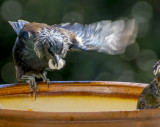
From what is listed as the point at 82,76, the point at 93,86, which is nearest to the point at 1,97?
the point at 93,86

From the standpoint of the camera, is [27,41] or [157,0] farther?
[157,0]

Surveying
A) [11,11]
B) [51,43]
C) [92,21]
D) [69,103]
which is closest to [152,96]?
[69,103]

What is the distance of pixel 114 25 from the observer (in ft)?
9.70

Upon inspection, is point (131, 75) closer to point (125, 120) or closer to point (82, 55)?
point (82, 55)

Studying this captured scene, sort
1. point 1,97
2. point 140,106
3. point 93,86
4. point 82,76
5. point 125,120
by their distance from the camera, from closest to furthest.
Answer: point 125,120, point 140,106, point 1,97, point 93,86, point 82,76

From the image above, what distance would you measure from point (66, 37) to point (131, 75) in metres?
1.83

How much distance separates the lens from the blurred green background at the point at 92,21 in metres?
4.46

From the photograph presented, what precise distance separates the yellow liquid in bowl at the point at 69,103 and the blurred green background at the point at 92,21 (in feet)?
9.02

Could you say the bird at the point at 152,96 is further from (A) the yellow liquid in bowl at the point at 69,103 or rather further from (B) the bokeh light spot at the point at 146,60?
(B) the bokeh light spot at the point at 146,60

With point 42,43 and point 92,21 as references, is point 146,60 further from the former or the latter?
point 42,43

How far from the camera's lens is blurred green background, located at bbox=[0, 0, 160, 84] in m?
4.46

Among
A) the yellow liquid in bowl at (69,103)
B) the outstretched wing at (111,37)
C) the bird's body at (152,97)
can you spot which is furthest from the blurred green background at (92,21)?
the bird's body at (152,97)

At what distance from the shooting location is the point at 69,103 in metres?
1.64

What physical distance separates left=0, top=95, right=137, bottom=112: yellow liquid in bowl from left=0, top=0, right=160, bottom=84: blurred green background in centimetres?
275
